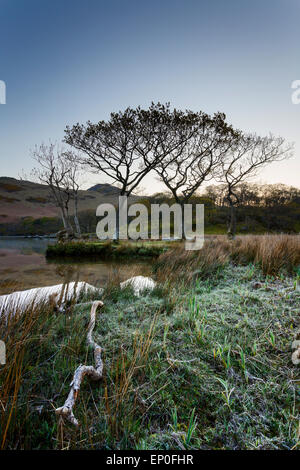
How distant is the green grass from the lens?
1.24 meters

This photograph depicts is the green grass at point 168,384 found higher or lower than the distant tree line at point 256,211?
lower

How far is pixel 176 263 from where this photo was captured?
6.69 meters

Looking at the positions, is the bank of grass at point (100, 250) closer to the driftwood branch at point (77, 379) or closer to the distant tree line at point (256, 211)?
the driftwood branch at point (77, 379)

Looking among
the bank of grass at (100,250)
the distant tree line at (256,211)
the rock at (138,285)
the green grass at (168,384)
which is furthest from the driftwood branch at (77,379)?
the distant tree line at (256,211)

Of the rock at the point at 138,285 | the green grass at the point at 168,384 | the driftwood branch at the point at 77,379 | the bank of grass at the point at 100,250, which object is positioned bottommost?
the bank of grass at the point at 100,250

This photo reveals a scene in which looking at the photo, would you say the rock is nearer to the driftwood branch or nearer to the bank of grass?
the driftwood branch

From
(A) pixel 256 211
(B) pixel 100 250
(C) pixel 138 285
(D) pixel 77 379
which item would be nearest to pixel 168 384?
(D) pixel 77 379

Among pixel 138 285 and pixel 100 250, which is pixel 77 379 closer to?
pixel 138 285

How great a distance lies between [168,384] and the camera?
1.64 metres

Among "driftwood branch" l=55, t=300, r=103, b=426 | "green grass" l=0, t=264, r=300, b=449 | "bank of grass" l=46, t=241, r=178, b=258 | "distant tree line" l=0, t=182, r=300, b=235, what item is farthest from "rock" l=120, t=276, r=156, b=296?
"distant tree line" l=0, t=182, r=300, b=235

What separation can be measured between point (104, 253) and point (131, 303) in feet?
36.0

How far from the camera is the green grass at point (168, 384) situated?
1236 mm

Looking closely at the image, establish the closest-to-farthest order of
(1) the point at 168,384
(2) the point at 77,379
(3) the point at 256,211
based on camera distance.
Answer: (2) the point at 77,379, (1) the point at 168,384, (3) the point at 256,211
